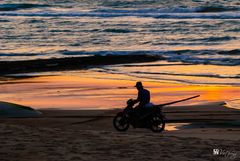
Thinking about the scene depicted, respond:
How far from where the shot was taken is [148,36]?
132 ft

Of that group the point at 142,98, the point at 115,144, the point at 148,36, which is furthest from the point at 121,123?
the point at 148,36

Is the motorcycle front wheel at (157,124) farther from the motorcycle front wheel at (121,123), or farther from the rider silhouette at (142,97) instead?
the motorcycle front wheel at (121,123)

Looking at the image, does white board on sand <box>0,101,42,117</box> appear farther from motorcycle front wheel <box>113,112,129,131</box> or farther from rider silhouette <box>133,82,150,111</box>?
rider silhouette <box>133,82,150,111</box>

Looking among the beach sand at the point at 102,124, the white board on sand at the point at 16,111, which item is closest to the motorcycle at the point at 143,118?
the beach sand at the point at 102,124

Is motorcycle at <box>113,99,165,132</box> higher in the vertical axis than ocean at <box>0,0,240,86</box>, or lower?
lower

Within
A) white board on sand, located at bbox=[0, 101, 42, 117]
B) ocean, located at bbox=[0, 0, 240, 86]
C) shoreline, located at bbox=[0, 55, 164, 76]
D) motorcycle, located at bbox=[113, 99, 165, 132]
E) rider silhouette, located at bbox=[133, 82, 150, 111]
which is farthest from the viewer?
shoreline, located at bbox=[0, 55, 164, 76]

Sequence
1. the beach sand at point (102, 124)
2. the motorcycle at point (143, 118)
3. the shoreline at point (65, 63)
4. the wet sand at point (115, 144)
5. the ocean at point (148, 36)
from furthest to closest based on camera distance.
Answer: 1. the shoreline at point (65, 63)
2. the ocean at point (148, 36)
3. the motorcycle at point (143, 118)
4. the beach sand at point (102, 124)
5. the wet sand at point (115, 144)

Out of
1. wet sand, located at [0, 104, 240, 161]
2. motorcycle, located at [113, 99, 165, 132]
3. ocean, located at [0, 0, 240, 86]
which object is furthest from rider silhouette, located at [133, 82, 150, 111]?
ocean, located at [0, 0, 240, 86]

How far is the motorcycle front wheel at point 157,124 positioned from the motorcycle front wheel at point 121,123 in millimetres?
515

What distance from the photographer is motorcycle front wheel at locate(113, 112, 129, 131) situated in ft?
45.8

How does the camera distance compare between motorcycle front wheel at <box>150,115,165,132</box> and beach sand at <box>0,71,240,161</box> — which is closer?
beach sand at <box>0,71,240,161</box>

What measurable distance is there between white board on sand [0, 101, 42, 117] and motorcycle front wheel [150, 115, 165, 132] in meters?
3.57

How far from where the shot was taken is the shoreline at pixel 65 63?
26.7 metres

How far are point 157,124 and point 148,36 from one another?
26.5m
